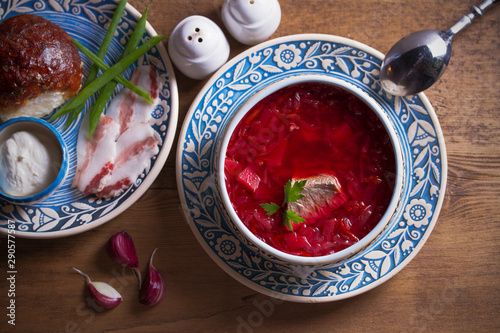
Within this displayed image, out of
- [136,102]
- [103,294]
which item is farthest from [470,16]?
[103,294]

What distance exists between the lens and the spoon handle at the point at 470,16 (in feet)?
4.89

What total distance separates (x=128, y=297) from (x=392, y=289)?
1.09 metres

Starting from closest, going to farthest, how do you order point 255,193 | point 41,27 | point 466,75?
point 255,193 < point 41,27 < point 466,75

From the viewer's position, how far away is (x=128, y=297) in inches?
63.1

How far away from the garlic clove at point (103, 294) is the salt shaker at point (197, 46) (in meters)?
0.92

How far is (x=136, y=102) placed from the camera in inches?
60.1

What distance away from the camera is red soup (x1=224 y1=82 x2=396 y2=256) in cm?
129

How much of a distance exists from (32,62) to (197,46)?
24.3 inches

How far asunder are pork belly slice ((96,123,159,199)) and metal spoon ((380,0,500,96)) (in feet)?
2.93

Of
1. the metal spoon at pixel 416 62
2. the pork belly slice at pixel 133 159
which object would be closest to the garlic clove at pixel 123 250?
the pork belly slice at pixel 133 159

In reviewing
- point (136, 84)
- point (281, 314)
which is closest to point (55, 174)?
point (136, 84)

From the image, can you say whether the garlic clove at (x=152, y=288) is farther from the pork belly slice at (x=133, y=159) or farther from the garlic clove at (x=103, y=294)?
the pork belly slice at (x=133, y=159)

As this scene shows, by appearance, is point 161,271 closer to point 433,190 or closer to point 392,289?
point 392,289

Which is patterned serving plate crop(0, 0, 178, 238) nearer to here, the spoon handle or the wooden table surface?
the wooden table surface
